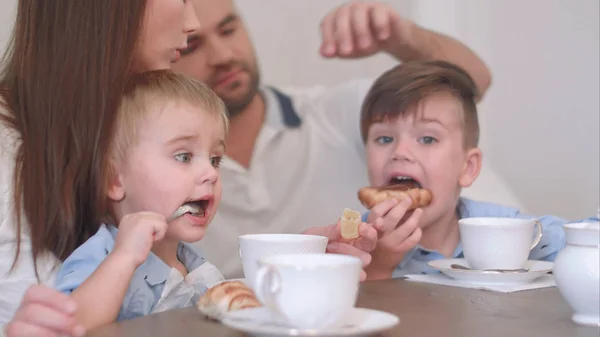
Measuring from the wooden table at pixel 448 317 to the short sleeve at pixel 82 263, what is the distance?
0.22m

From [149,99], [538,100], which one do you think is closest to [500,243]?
[149,99]

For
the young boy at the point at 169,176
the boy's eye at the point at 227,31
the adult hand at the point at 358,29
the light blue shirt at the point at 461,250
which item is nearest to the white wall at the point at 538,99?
the adult hand at the point at 358,29

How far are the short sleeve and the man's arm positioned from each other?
43.8 inches

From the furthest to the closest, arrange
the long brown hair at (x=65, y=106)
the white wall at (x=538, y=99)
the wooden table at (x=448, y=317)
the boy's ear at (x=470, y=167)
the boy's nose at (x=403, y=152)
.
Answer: the white wall at (x=538, y=99)
the boy's ear at (x=470, y=167)
the boy's nose at (x=403, y=152)
the long brown hair at (x=65, y=106)
the wooden table at (x=448, y=317)

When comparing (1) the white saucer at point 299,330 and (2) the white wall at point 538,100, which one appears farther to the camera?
(2) the white wall at point 538,100

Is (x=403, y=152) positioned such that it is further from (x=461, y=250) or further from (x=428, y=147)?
(x=461, y=250)

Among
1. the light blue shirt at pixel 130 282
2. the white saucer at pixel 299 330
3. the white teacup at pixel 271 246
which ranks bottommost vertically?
the light blue shirt at pixel 130 282

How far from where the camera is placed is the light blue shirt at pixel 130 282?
1252 mm

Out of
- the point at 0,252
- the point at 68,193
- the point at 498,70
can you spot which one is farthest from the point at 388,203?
Result: the point at 498,70

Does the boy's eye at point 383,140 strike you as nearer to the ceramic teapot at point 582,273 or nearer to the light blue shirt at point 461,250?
the light blue shirt at point 461,250

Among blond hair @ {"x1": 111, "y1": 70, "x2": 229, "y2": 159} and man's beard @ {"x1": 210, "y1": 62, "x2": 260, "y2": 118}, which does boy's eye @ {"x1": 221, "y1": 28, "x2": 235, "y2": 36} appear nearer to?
man's beard @ {"x1": 210, "y1": 62, "x2": 260, "y2": 118}

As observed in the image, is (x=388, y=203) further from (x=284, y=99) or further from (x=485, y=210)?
(x=284, y=99)

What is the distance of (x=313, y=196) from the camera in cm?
249

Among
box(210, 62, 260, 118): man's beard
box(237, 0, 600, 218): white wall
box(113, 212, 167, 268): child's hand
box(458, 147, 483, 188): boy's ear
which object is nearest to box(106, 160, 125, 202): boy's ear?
box(113, 212, 167, 268): child's hand
